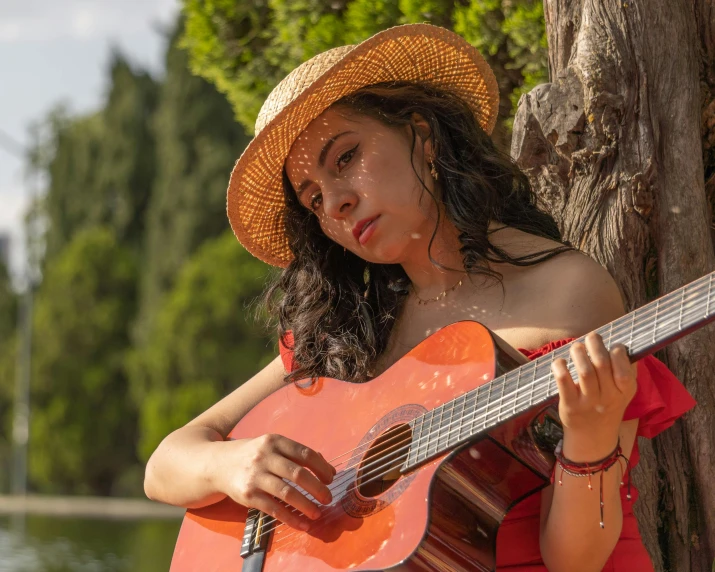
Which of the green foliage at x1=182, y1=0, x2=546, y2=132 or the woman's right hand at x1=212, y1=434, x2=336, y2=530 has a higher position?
the green foliage at x1=182, y1=0, x2=546, y2=132

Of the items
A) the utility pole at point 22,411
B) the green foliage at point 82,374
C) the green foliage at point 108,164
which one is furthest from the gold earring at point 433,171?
the green foliage at point 108,164

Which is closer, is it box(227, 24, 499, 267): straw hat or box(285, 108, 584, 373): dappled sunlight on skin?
box(285, 108, 584, 373): dappled sunlight on skin

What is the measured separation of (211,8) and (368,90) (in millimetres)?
2438

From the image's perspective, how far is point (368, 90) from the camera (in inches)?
97.7

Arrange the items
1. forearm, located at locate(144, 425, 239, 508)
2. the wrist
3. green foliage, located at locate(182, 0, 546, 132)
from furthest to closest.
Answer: green foliage, located at locate(182, 0, 546, 132)
forearm, located at locate(144, 425, 239, 508)
the wrist

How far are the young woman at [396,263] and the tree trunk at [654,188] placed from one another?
0.67 ft

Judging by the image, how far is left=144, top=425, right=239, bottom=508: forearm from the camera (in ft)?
7.80

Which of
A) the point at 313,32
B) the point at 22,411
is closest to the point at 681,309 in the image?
the point at 313,32

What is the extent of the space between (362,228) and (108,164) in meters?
22.3

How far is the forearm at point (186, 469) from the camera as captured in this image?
238 centimetres

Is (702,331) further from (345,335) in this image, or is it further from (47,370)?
(47,370)

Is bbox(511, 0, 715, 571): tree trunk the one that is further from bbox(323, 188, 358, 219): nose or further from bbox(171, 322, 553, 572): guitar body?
bbox(171, 322, 553, 572): guitar body

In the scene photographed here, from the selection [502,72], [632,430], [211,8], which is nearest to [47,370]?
[211,8]

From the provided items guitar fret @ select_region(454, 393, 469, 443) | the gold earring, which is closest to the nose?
the gold earring
